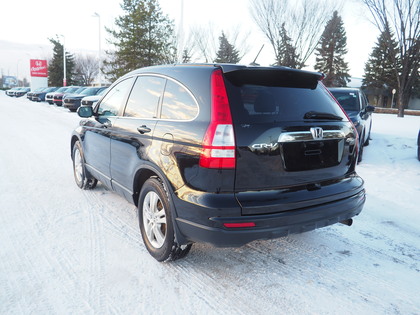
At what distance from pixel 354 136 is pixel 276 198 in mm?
1237

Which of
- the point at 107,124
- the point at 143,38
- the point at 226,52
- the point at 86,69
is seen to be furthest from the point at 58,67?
the point at 107,124

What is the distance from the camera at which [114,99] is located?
411cm

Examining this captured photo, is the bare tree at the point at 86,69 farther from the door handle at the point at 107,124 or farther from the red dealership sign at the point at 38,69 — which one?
the door handle at the point at 107,124

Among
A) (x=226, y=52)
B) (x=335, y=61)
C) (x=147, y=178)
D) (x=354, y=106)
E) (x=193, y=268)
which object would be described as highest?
(x=335, y=61)

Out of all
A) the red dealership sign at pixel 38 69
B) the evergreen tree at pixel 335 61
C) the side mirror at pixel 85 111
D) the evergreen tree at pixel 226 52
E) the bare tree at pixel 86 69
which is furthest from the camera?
the bare tree at pixel 86 69

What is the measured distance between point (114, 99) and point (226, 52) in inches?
1096

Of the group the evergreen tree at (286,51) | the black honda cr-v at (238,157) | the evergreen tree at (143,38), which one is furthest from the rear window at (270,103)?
the evergreen tree at (143,38)

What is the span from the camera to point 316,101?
9.61 feet

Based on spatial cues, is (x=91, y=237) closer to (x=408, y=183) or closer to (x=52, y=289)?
(x=52, y=289)

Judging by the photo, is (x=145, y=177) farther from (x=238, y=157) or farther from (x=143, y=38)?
(x=143, y=38)

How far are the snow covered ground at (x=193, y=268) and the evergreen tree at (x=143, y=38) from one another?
1161 inches

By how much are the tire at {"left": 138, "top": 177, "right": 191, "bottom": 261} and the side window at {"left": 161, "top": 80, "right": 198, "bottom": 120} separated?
0.63m

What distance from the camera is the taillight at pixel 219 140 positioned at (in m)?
2.38

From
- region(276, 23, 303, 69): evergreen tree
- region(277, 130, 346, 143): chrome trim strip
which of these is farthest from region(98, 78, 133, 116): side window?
region(276, 23, 303, 69): evergreen tree
